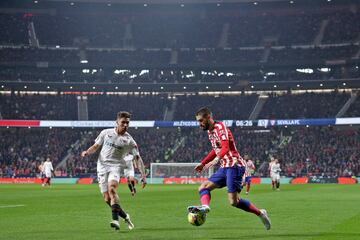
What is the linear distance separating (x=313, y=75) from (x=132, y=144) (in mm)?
65193

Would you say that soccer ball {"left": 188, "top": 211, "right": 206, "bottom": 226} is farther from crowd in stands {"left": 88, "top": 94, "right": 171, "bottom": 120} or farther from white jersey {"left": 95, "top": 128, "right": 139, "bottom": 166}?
crowd in stands {"left": 88, "top": 94, "right": 171, "bottom": 120}

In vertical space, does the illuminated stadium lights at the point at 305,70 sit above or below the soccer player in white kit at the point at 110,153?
above

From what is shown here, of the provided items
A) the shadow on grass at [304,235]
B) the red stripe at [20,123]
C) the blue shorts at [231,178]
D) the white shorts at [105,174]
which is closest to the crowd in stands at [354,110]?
the red stripe at [20,123]

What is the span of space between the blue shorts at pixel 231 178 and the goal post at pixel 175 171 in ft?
154

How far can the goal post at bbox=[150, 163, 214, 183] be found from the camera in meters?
59.6

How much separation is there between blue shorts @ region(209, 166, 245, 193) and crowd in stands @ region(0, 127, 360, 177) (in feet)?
161

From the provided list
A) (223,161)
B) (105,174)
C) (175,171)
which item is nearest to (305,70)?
(175,171)

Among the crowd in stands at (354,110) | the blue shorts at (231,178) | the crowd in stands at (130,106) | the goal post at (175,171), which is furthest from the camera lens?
the crowd in stands at (130,106)

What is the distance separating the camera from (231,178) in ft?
39.2

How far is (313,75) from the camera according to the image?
250 ft

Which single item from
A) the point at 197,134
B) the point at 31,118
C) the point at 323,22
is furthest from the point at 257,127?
the point at 31,118

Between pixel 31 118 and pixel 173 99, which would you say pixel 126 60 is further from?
pixel 31 118

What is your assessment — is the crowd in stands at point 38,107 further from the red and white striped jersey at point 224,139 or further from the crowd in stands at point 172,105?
the red and white striped jersey at point 224,139

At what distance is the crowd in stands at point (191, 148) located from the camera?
63.9 meters
